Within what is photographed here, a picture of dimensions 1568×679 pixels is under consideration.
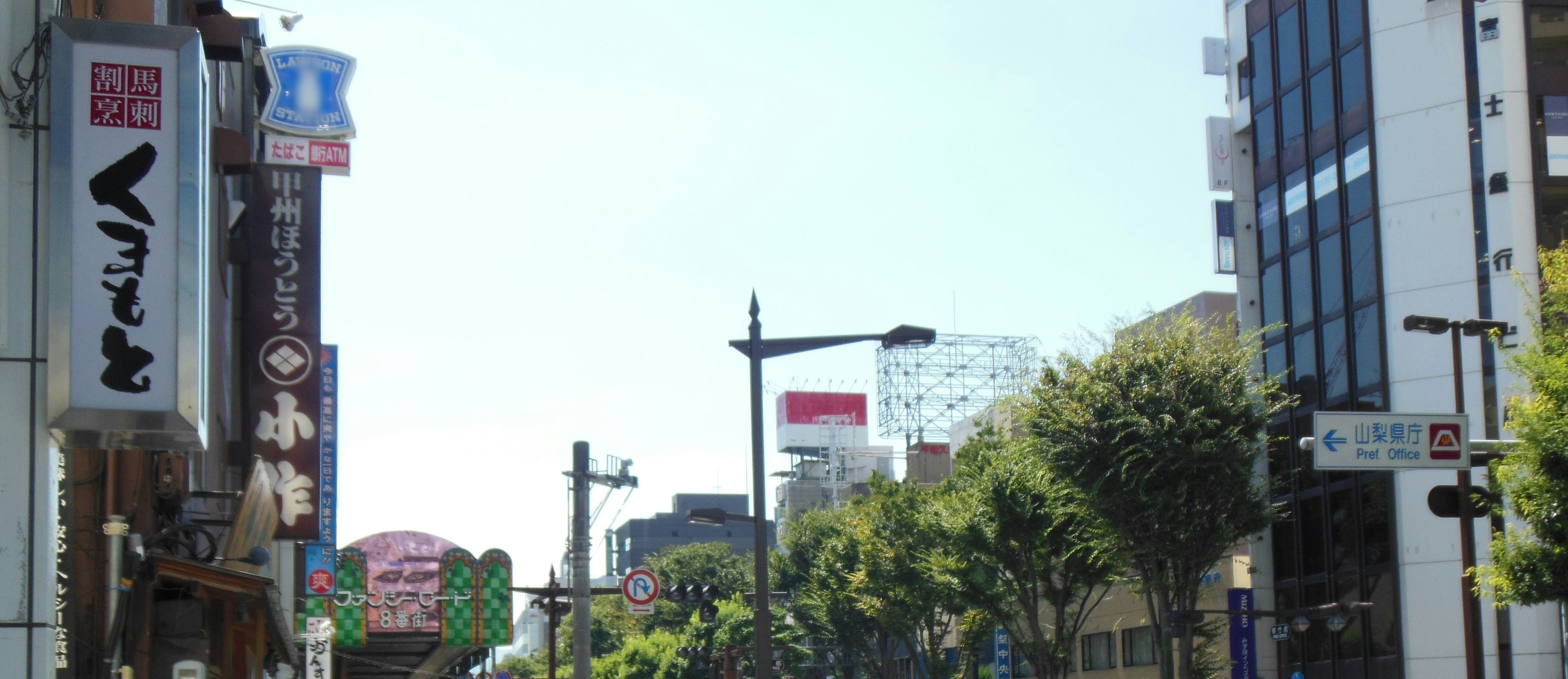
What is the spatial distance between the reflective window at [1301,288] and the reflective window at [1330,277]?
451mm

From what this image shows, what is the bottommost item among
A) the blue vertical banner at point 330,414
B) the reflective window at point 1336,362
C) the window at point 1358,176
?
the blue vertical banner at point 330,414

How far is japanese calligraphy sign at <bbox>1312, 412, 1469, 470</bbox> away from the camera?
64.2ft

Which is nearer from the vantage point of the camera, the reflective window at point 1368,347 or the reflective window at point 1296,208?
the reflective window at point 1368,347

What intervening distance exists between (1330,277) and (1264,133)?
247 inches

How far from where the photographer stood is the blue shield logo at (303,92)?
27.7 metres

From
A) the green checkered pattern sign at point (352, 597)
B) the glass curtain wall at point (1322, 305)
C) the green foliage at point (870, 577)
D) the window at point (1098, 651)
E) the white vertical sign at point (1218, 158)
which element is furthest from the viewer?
the window at point (1098, 651)

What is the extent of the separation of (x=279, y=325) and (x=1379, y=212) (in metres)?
31.8

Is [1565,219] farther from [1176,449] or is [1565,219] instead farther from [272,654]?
[272,654]

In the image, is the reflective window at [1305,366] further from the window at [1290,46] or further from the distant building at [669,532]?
the distant building at [669,532]

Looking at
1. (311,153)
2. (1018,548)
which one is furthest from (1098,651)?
(311,153)

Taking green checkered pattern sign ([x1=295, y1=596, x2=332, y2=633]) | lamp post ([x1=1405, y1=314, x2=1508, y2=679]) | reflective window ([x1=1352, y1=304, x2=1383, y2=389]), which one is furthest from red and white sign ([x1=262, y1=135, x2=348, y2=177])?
reflective window ([x1=1352, y1=304, x2=1383, y2=389])

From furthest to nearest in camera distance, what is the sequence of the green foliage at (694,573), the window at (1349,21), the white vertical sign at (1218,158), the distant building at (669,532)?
the distant building at (669,532) → the green foliage at (694,573) → the white vertical sign at (1218,158) → the window at (1349,21)

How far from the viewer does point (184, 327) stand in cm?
1198

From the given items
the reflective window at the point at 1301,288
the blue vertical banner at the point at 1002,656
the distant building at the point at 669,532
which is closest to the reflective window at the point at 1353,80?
the reflective window at the point at 1301,288
